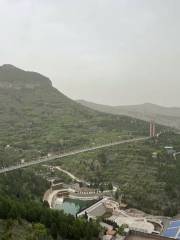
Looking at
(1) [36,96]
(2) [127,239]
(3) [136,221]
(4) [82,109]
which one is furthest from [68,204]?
(1) [36,96]

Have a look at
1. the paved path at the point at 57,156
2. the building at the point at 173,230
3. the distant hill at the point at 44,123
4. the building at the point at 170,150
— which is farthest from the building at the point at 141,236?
the building at the point at 170,150

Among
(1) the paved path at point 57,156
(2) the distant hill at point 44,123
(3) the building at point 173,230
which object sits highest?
(2) the distant hill at point 44,123

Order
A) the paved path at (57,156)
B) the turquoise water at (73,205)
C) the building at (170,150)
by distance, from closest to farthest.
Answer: the turquoise water at (73,205), the paved path at (57,156), the building at (170,150)

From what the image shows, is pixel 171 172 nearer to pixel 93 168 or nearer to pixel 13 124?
pixel 93 168

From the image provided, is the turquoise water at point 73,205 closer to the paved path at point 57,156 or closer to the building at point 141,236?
the paved path at point 57,156

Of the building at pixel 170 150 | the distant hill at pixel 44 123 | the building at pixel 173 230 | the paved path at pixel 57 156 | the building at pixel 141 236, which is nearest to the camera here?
the building at pixel 141 236

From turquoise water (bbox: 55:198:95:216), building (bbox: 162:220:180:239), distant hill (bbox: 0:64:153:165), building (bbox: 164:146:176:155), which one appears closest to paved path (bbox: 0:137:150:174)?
distant hill (bbox: 0:64:153:165)

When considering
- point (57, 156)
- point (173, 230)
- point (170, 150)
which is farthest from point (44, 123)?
point (173, 230)
